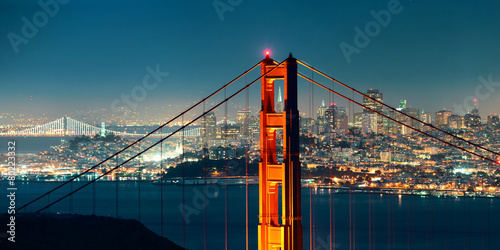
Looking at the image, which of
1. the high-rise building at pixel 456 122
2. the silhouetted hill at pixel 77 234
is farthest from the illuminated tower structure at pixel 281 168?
the high-rise building at pixel 456 122

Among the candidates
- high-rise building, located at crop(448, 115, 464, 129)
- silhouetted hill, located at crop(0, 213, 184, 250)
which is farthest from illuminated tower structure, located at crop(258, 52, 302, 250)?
high-rise building, located at crop(448, 115, 464, 129)

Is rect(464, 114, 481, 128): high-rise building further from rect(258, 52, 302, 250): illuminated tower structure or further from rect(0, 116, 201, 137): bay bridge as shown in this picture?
rect(258, 52, 302, 250): illuminated tower structure

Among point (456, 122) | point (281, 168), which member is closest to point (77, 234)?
point (281, 168)

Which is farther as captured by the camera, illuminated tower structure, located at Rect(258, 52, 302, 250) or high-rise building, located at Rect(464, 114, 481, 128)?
Result: high-rise building, located at Rect(464, 114, 481, 128)

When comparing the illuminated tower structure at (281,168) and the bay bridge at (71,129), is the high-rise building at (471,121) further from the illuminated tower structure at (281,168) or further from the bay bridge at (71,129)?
the illuminated tower structure at (281,168)

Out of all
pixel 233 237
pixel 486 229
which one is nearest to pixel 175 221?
pixel 233 237

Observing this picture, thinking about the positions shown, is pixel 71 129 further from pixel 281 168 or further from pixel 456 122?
pixel 281 168
